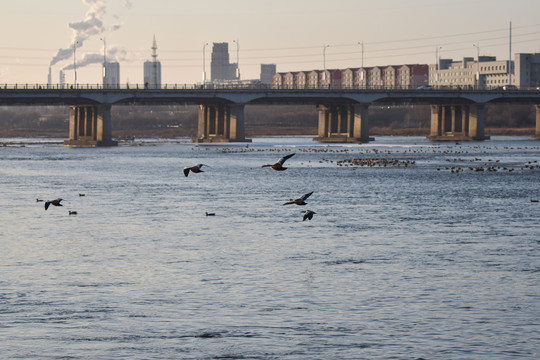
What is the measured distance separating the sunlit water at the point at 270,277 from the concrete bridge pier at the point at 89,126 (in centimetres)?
11441

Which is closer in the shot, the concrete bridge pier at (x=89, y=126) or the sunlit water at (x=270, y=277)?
the sunlit water at (x=270, y=277)

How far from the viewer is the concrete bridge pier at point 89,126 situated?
186 metres

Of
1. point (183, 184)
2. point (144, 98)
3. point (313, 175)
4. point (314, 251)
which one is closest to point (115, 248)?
point (314, 251)

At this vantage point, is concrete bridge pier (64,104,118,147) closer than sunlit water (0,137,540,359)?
A: No

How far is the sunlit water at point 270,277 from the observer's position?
2694cm

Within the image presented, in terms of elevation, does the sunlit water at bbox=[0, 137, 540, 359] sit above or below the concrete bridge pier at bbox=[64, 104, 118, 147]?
below

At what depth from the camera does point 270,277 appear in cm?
3628

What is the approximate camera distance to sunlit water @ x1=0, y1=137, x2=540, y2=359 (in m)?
26.9

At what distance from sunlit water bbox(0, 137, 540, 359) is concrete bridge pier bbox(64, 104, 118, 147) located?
375 feet

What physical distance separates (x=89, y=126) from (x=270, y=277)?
6366 inches

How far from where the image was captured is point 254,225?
172ft

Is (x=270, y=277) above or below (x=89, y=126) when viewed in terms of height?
below

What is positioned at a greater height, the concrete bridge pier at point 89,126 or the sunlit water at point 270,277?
the concrete bridge pier at point 89,126

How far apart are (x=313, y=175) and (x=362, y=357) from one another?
238 ft
